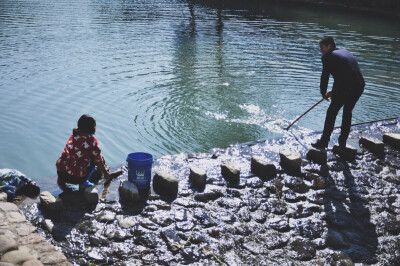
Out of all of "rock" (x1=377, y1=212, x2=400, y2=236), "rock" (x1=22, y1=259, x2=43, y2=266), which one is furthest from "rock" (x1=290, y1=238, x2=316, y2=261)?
"rock" (x1=22, y1=259, x2=43, y2=266)

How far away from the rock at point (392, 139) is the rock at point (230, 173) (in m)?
3.72

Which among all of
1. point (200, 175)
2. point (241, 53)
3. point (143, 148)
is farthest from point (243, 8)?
point (200, 175)

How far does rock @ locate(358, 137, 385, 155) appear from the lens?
784 cm

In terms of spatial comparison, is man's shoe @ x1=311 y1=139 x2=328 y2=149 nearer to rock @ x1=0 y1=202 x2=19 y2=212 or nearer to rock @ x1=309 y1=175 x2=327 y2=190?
rock @ x1=309 y1=175 x2=327 y2=190

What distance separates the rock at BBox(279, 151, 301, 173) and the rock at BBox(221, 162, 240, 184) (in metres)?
1.07

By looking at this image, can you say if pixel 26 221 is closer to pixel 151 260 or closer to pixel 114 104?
pixel 151 260

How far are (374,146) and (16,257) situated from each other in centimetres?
659

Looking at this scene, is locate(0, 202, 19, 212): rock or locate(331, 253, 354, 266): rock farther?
locate(0, 202, 19, 212): rock

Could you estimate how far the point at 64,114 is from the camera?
9992 mm

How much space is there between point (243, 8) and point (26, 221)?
3022 centimetres

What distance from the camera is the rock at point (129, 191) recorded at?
5797 mm

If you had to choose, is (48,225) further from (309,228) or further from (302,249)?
(309,228)

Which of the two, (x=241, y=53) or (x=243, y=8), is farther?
(x=243, y=8)

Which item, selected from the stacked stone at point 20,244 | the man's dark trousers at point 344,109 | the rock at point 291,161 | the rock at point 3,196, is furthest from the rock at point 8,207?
the man's dark trousers at point 344,109
